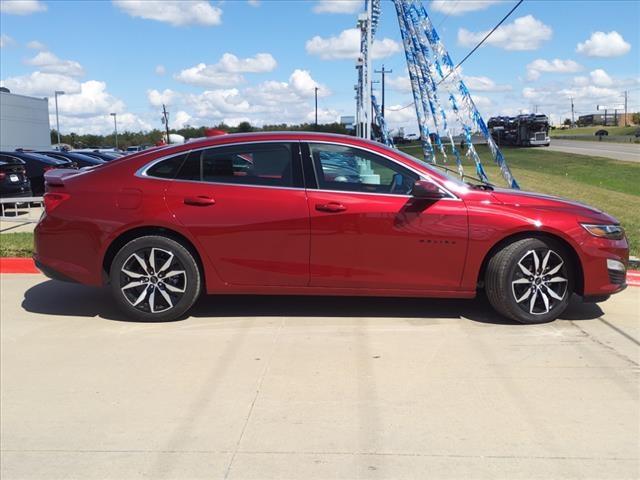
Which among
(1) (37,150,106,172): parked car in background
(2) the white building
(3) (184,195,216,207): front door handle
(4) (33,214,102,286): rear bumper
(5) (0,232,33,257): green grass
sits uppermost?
(2) the white building

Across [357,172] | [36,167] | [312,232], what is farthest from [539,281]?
[36,167]

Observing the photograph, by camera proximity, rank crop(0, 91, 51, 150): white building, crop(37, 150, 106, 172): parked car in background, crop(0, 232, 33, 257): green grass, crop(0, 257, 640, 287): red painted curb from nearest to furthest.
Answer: crop(0, 257, 640, 287): red painted curb < crop(0, 232, 33, 257): green grass < crop(37, 150, 106, 172): parked car in background < crop(0, 91, 51, 150): white building

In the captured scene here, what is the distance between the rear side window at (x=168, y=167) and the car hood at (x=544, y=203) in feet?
8.87

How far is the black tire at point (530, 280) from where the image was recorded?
5.07 m

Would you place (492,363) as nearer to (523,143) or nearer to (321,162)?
(321,162)

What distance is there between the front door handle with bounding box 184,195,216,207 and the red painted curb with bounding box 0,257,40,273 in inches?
125

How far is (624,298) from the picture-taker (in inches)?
241

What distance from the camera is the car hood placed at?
16.8 ft

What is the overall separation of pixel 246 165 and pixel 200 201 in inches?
20.0

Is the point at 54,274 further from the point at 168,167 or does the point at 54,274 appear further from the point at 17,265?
the point at 17,265

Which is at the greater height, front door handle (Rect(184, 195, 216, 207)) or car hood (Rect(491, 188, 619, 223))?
front door handle (Rect(184, 195, 216, 207))

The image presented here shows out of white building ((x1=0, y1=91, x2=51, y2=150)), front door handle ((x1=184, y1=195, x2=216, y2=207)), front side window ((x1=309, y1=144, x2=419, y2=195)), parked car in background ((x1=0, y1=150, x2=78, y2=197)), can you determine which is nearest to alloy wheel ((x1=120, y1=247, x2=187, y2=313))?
front door handle ((x1=184, y1=195, x2=216, y2=207))

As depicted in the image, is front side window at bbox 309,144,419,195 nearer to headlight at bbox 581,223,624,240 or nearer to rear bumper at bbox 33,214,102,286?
headlight at bbox 581,223,624,240

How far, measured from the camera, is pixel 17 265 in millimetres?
7398
